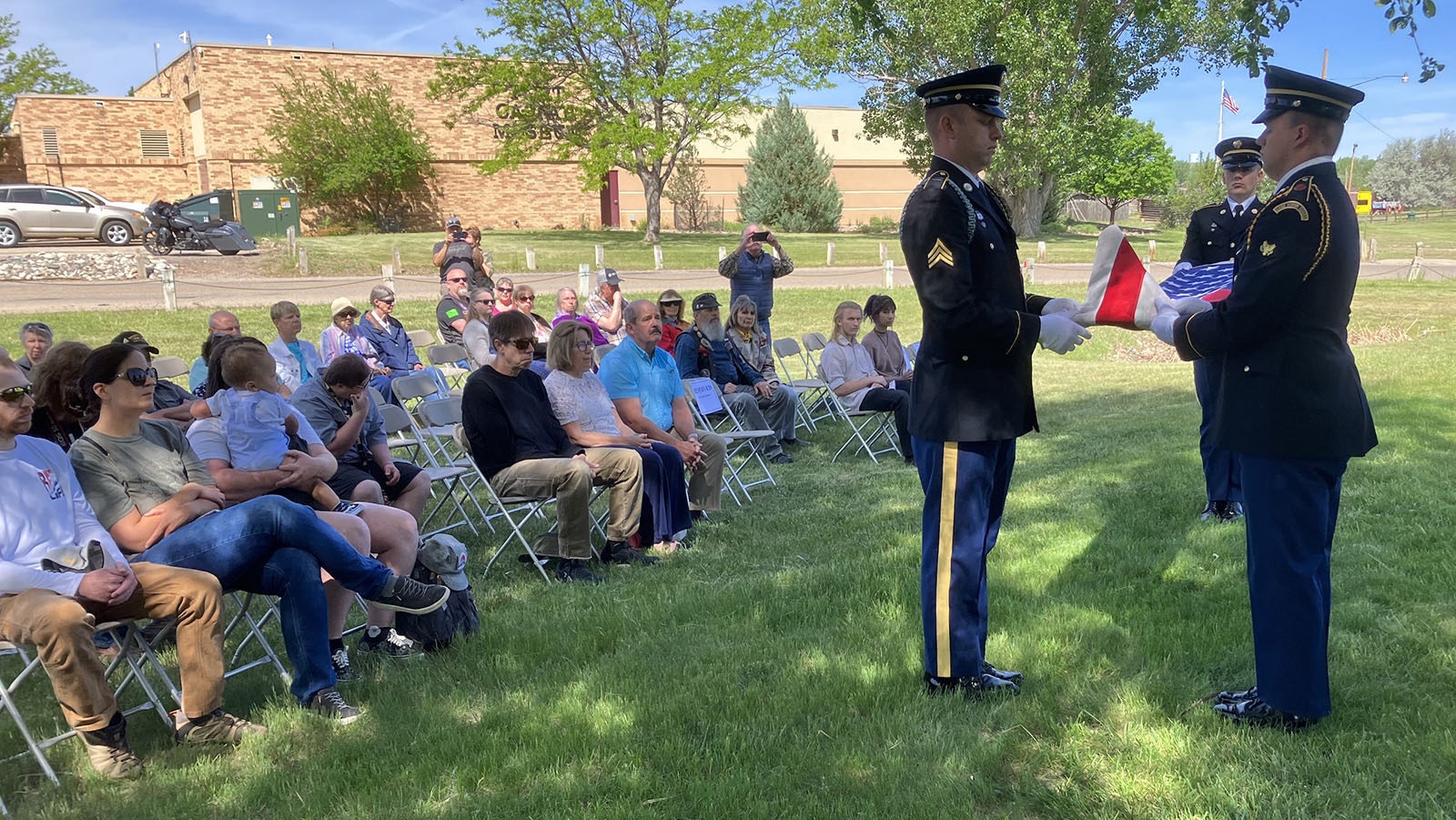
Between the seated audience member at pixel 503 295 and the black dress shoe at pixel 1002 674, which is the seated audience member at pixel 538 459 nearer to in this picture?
the black dress shoe at pixel 1002 674

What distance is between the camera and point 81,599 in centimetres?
332

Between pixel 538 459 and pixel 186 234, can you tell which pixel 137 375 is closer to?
pixel 538 459

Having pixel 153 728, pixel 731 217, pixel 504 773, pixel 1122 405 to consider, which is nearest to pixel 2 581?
pixel 153 728

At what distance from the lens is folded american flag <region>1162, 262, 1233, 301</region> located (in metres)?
3.38

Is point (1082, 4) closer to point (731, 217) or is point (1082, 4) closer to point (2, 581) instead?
point (731, 217)

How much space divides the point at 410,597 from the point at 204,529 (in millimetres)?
809

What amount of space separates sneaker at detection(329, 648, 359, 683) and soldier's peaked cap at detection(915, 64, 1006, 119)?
3155 millimetres

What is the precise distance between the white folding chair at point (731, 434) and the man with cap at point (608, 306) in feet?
7.03

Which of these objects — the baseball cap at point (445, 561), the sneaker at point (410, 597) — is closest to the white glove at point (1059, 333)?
the sneaker at point (410, 597)

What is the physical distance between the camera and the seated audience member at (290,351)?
25.7 ft

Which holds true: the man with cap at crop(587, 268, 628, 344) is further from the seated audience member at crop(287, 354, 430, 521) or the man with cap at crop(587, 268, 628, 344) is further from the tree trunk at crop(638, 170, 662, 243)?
the tree trunk at crop(638, 170, 662, 243)

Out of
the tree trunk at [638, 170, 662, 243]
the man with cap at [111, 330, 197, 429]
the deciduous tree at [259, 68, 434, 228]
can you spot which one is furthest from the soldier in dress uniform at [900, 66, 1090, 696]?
the deciduous tree at [259, 68, 434, 228]

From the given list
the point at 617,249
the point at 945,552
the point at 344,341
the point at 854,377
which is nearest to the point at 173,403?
the point at 344,341

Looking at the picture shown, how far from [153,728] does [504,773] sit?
1544 mm
